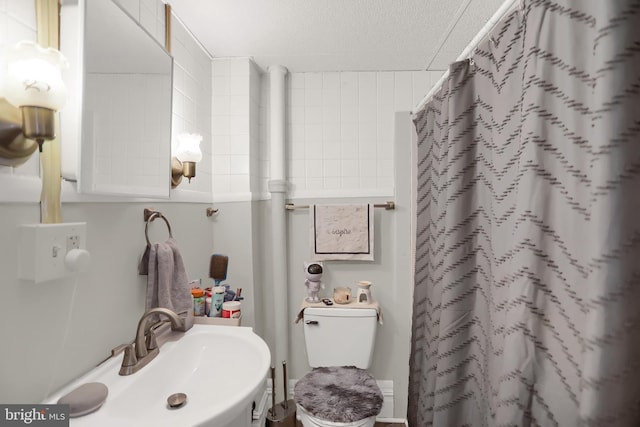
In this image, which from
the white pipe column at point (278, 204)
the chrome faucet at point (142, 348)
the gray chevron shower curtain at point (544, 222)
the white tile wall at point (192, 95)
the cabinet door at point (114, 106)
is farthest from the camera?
the white pipe column at point (278, 204)

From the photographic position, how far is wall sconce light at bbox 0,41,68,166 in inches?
22.7

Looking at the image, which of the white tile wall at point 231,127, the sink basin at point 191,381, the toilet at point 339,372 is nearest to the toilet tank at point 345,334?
the toilet at point 339,372

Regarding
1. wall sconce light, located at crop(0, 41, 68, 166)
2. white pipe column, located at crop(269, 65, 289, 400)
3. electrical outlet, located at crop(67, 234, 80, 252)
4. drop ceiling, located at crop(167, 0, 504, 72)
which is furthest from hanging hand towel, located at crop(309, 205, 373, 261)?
wall sconce light, located at crop(0, 41, 68, 166)

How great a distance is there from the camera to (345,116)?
73.0 inches

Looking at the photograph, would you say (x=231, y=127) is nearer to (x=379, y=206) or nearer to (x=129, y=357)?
(x=379, y=206)

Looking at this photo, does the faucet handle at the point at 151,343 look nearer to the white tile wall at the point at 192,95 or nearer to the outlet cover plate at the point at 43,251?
the outlet cover plate at the point at 43,251

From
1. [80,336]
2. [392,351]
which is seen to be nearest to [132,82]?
[80,336]

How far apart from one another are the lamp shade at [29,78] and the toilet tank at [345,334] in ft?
4.73

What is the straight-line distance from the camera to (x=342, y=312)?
5.41 feet

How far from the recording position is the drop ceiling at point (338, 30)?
1249 millimetres

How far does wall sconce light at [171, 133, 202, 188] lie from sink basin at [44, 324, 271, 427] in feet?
2.06

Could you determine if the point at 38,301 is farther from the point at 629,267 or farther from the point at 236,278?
the point at 629,267

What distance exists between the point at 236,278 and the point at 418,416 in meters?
1.21

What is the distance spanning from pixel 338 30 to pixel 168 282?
1359 millimetres
